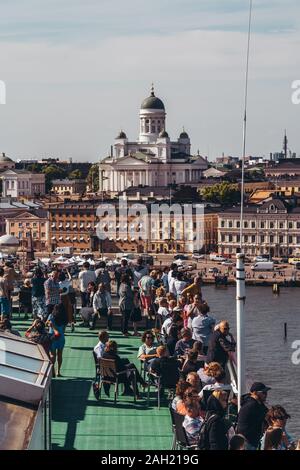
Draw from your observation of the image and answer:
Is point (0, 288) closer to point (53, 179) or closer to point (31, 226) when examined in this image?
point (31, 226)

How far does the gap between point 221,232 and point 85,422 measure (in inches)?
1499

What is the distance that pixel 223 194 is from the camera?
49.7 metres

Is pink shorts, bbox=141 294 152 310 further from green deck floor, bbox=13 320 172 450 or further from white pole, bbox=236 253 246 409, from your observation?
white pole, bbox=236 253 246 409

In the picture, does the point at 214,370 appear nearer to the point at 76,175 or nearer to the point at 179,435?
the point at 179,435

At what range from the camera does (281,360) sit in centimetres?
1686

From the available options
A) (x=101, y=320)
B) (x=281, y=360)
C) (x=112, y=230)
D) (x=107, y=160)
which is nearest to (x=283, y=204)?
(x=112, y=230)

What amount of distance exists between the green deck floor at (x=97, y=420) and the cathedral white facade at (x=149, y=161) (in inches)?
2007

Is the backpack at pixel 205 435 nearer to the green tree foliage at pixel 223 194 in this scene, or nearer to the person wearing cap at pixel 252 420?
the person wearing cap at pixel 252 420

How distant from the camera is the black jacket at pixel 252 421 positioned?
143 inches

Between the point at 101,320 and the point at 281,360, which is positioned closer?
the point at 101,320

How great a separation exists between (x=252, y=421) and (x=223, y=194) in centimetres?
4610

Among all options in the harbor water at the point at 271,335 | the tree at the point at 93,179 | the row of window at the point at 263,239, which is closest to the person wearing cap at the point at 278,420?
the harbor water at the point at 271,335

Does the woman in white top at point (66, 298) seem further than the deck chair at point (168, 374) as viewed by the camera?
Yes

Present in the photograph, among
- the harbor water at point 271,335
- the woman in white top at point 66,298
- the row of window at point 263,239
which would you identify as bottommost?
the harbor water at point 271,335
